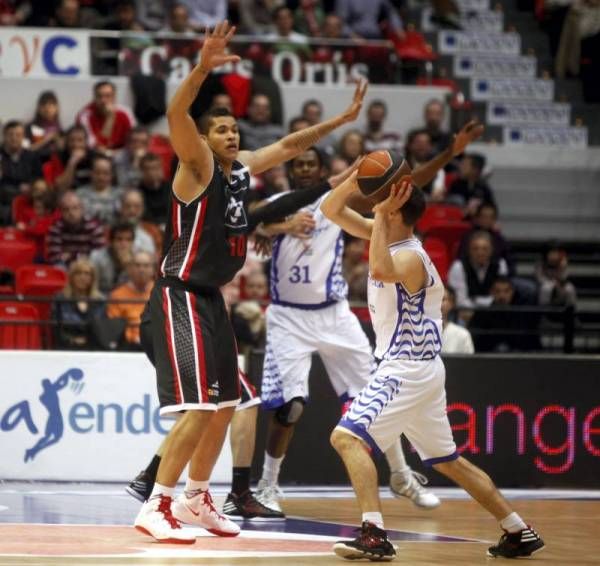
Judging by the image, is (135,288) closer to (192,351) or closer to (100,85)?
(100,85)

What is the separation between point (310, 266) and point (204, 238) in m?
2.04

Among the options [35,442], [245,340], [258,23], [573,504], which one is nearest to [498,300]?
[245,340]

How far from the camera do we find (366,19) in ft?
67.6

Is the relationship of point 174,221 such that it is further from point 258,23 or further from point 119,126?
point 258,23

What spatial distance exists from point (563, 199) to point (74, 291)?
8.53 m

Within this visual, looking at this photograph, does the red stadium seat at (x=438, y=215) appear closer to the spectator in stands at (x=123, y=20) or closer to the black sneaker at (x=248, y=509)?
the spectator in stands at (x=123, y=20)

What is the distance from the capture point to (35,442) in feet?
38.9

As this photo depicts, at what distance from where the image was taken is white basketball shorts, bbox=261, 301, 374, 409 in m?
10.4

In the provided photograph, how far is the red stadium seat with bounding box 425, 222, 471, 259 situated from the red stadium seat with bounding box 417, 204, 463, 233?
0.16ft

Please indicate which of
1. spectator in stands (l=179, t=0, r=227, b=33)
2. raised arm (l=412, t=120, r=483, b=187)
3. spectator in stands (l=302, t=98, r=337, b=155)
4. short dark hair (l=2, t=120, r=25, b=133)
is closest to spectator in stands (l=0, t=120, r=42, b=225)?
short dark hair (l=2, t=120, r=25, b=133)

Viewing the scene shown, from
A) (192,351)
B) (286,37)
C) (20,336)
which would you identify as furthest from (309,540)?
(286,37)

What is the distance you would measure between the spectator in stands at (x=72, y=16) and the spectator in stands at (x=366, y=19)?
11.2ft

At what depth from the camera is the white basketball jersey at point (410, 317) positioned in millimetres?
8280

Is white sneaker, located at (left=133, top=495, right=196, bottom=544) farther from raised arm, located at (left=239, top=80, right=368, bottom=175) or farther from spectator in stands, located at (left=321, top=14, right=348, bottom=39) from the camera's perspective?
spectator in stands, located at (left=321, top=14, right=348, bottom=39)
